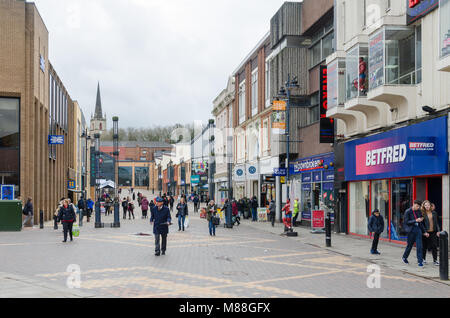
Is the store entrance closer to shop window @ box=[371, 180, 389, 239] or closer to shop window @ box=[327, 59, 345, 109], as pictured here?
shop window @ box=[371, 180, 389, 239]

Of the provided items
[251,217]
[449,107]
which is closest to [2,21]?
[251,217]

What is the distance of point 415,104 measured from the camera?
57.9 ft

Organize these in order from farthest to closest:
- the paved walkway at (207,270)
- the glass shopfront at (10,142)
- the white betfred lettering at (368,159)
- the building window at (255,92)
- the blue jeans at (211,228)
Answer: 1. the building window at (255,92)
2. the glass shopfront at (10,142)
3. the blue jeans at (211,228)
4. the white betfred lettering at (368,159)
5. the paved walkway at (207,270)

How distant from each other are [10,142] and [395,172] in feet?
66.0

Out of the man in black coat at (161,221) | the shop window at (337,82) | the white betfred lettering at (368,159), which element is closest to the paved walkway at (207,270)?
the man in black coat at (161,221)

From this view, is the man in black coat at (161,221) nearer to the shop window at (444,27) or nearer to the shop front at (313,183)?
the shop window at (444,27)

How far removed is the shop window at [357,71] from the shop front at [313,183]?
16.3 ft

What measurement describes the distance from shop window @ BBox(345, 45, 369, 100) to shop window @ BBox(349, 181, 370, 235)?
12.6 ft

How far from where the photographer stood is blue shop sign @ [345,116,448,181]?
15750 millimetres

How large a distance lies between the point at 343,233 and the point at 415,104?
8.34 m

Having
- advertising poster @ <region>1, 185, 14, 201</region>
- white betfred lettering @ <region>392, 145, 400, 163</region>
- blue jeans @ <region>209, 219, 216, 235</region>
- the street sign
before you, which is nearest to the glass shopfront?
advertising poster @ <region>1, 185, 14, 201</region>

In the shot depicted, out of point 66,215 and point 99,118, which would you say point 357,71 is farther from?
point 99,118

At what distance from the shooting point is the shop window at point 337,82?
22.4m

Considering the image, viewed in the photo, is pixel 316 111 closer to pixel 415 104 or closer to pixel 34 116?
pixel 415 104
